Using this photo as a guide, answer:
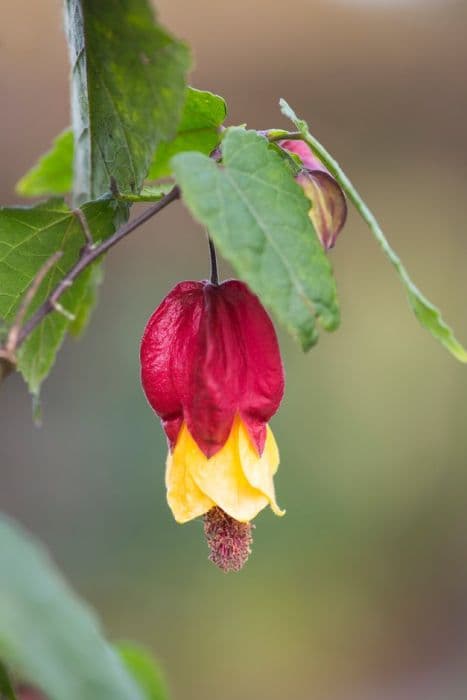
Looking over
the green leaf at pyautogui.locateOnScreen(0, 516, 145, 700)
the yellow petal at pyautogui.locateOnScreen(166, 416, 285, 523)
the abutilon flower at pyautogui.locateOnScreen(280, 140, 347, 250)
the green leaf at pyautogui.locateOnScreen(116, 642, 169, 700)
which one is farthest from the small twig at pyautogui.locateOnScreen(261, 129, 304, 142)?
the green leaf at pyautogui.locateOnScreen(116, 642, 169, 700)

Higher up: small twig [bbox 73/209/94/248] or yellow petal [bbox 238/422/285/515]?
small twig [bbox 73/209/94/248]

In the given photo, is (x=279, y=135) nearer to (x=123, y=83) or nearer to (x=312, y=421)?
(x=123, y=83)

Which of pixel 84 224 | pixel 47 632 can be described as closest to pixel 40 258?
pixel 84 224

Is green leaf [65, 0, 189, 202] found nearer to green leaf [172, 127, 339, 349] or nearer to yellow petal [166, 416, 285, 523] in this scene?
green leaf [172, 127, 339, 349]

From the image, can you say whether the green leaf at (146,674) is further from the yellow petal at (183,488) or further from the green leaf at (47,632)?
the green leaf at (47,632)

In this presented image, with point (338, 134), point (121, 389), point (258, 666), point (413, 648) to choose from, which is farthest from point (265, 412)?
point (338, 134)

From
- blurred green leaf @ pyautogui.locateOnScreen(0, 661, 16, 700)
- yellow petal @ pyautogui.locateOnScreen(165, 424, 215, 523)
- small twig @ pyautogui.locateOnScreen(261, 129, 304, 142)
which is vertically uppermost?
small twig @ pyautogui.locateOnScreen(261, 129, 304, 142)

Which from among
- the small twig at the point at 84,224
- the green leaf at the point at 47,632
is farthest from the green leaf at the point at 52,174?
the green leaf at the point at 47,632
